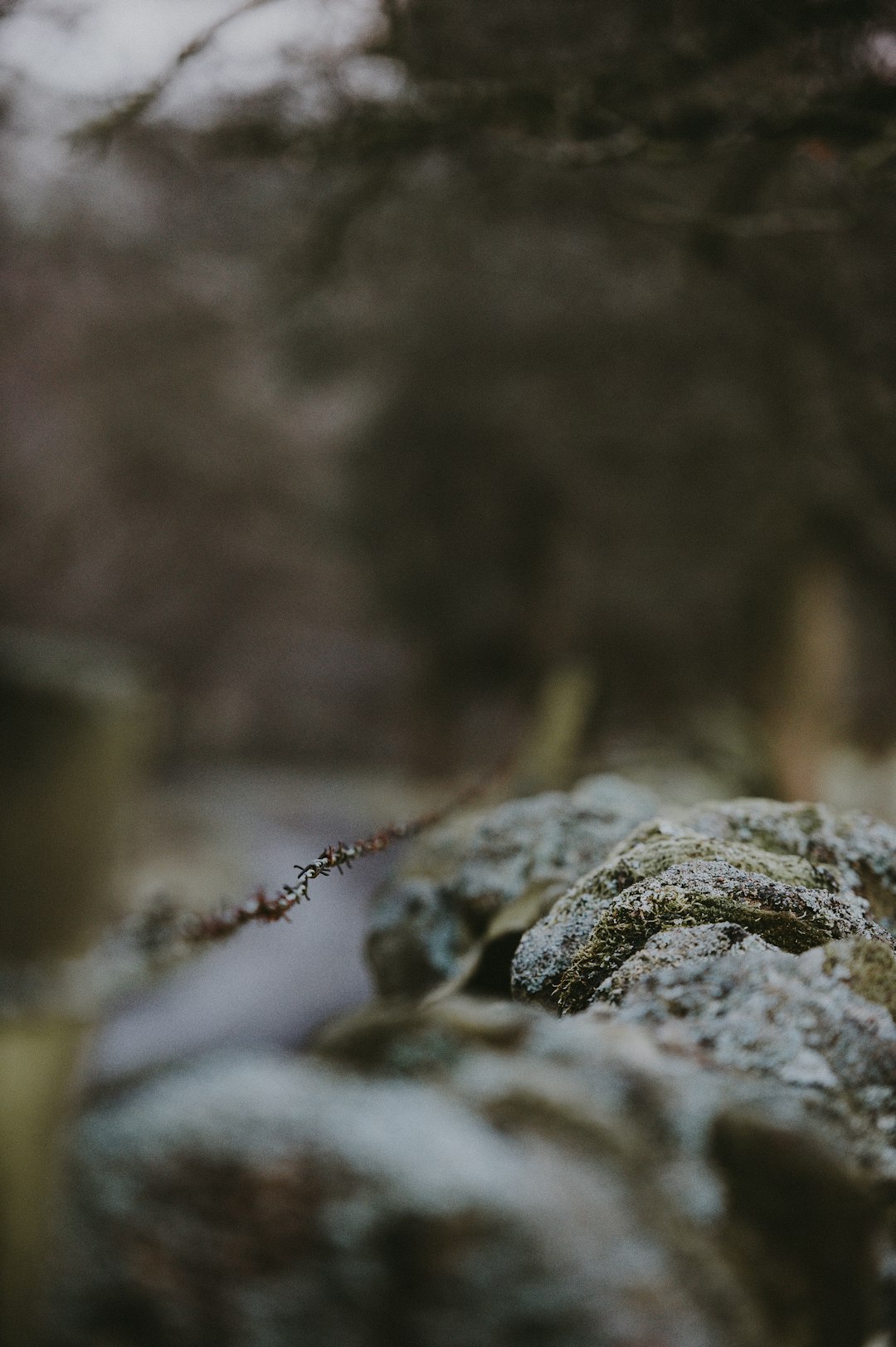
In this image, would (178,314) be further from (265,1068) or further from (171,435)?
(265,1068)

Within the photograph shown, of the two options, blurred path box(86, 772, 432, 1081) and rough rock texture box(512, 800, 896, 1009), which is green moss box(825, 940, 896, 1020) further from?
blurred path box(86, 772, 432, 1081)

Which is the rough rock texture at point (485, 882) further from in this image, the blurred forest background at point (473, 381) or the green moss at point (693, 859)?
the blurred forest background at point (473, 381)

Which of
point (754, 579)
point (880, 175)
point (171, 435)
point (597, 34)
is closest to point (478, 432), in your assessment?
point (754, 579)

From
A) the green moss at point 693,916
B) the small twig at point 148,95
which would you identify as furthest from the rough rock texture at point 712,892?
the small twig at point 148,95

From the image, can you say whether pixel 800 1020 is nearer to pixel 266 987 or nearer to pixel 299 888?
pixel 299 888

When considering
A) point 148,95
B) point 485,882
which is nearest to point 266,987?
point 485,882

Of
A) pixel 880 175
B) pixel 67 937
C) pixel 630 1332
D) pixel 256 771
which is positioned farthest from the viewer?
pixel 256 771
